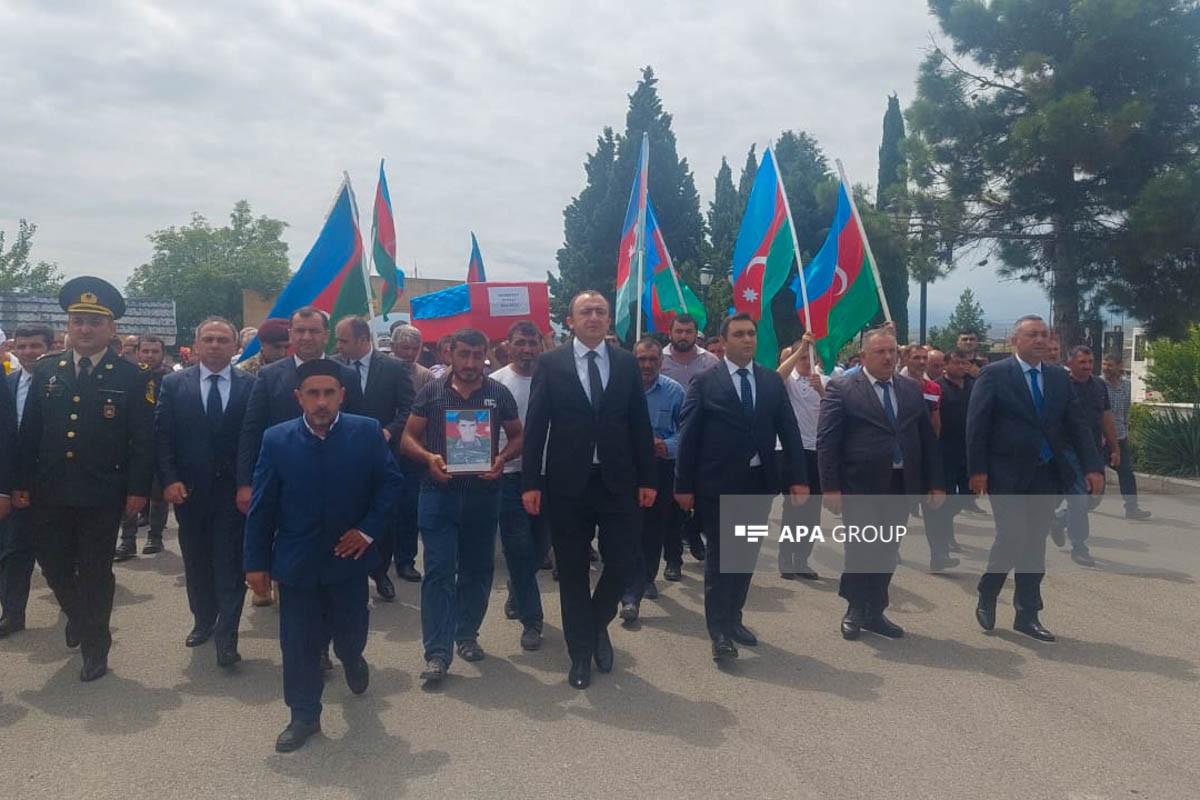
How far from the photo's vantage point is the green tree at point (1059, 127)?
16859mm

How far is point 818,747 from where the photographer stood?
13.6 ft

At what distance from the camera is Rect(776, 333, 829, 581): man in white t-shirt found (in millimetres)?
7586

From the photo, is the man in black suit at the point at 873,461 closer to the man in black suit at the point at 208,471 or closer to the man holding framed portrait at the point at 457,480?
the man holding framed portrait at the point at 457,480

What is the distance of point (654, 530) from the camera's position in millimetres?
6719

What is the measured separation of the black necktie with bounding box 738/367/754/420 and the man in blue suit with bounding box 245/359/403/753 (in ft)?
7.31

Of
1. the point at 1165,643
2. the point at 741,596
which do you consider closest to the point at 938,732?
the point at 741,596

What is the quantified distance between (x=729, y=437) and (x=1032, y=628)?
7.34 ft

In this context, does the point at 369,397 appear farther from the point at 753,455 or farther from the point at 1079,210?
the point at 1079,210

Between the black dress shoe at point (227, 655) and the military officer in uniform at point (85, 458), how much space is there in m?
0.60

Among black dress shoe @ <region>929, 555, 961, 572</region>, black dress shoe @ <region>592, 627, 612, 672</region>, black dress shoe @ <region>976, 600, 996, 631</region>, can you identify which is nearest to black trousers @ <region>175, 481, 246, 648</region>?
black dress shoe @ <region>592, 627, 612, 672</region>

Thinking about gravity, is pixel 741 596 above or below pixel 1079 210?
below

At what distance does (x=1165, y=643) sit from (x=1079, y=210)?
47.3 feet

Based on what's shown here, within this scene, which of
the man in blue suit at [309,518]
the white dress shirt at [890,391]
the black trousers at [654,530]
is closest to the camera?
the man in blue suit at [309,518]

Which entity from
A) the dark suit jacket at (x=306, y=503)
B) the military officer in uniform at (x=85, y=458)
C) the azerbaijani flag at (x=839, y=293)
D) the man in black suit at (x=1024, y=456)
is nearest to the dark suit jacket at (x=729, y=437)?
the man in black suit at (x=1024, y=456)
